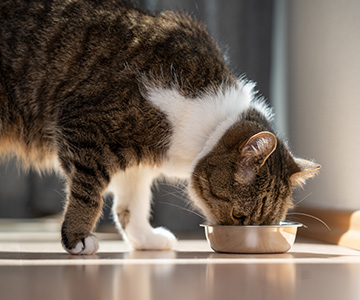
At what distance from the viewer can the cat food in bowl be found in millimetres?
1871

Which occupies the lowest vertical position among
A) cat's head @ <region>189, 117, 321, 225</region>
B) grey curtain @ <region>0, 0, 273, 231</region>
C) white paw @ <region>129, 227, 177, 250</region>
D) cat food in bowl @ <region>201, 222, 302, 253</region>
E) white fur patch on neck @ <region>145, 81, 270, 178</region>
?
white paw @ <region>129, 227, 177, 250</region>

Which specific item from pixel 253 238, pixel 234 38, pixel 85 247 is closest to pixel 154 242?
pixel 85 247

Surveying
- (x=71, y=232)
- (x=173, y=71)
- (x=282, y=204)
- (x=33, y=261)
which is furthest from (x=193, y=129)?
(x=33, y=261)

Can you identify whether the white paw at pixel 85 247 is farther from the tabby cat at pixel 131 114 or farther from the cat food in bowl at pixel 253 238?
the cat food in bowl at pixel 253 238

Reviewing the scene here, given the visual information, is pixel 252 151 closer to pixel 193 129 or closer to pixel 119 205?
pixel 193 129

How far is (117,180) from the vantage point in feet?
7.54

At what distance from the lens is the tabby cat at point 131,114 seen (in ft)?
6.31

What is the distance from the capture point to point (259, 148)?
6.06 feet

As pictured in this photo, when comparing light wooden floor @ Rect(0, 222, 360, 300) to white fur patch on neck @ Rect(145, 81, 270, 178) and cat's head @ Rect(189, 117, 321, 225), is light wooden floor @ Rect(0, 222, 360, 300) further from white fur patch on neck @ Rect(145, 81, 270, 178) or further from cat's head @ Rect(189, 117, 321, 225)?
white fur patch on neck @ Rect(145, 81, 270, 178)

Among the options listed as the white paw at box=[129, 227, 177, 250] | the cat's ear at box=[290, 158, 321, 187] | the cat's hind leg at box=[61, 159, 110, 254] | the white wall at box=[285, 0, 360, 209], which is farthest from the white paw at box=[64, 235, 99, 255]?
the white wall at box=[285, 0, 360, 209]

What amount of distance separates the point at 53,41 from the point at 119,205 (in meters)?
0.71

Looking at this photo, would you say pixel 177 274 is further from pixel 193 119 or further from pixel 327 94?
pixel 327 94

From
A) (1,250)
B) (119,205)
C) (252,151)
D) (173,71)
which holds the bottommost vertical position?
(1,250)

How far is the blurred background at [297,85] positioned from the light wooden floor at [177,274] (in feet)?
1.80
